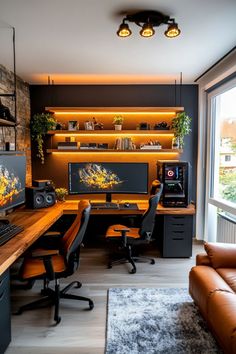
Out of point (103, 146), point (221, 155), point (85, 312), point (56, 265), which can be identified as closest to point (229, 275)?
point (85, 312)

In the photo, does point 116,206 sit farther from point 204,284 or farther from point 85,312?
point 204,284

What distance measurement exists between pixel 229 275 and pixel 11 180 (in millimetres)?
2161

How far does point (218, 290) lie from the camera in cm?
189

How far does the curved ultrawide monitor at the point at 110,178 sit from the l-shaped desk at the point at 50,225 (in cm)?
26

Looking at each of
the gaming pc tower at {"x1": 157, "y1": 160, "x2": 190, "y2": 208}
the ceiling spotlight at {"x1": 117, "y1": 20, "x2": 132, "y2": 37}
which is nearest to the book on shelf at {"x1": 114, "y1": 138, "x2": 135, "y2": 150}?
the gaming pc tower at {"x1": 157, "y1": 160, "x2": 190, "y2": 208}

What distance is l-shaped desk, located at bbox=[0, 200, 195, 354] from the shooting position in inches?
72.1

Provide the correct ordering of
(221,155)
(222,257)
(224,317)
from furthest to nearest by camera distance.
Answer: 1. (221,155)
2. (222,257)
3. (224,317)

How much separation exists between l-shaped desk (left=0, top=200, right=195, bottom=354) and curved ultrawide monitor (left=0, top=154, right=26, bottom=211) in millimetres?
246

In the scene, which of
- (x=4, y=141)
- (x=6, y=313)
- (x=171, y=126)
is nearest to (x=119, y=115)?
(x=171, y=126)

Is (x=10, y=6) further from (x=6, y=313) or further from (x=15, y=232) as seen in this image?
(x=6, y=313)

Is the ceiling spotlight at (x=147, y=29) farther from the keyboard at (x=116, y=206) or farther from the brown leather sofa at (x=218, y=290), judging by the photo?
the keyboard at (x=116, y=206)

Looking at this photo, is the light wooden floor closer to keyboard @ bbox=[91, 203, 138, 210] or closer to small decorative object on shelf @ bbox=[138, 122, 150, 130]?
keyboard @ bbox=[91, 203, 138, 210]

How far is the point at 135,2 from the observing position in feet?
6.31

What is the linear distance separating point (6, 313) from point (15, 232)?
60 centimetres
